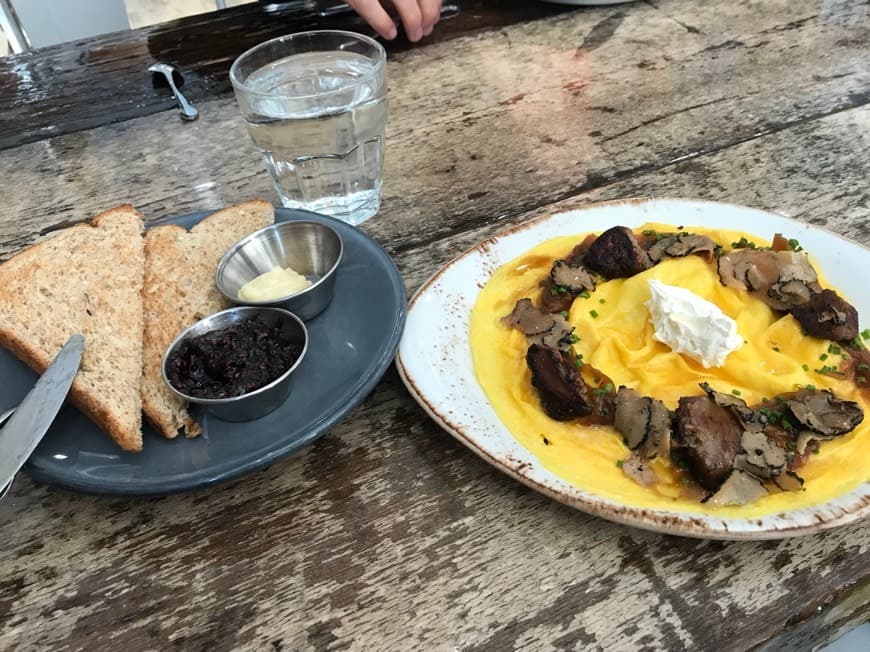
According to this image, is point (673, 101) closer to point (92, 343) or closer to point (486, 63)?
point (486, 63)

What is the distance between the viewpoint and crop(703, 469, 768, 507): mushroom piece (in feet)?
4.53

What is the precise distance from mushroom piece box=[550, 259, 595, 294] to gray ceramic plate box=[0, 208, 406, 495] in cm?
44

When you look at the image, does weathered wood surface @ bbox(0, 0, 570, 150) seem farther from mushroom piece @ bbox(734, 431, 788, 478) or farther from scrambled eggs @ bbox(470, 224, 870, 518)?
mushroom piece @ bbox(734, 431, 788, 478)

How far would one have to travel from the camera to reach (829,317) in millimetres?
1663

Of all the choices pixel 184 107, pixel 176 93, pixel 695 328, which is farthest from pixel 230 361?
pixel 176 93

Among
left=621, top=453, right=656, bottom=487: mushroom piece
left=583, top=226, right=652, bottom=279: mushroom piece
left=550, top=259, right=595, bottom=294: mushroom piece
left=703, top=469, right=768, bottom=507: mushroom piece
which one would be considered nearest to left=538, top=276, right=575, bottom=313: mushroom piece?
left=550, top=259, right=595, bottom=294: mushroom piece

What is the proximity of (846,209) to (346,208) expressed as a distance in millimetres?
1773

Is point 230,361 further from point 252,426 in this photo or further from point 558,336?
point 558,336

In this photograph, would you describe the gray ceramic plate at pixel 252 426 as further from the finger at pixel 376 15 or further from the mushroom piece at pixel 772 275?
the finger at pixel 376 15

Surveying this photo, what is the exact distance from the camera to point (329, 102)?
2227mm

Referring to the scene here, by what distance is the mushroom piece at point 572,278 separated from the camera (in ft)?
6.23

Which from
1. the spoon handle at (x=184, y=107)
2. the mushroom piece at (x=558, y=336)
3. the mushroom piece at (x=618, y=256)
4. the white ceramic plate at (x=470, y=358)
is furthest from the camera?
the spoon handle at (x=184, y=107)

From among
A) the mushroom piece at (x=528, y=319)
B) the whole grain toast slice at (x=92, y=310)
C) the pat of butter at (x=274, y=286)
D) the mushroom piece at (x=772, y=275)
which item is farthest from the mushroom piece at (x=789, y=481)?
the whole grain toast slice at (x=92, y=310)

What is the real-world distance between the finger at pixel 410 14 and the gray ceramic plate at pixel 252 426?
2.04 meters
